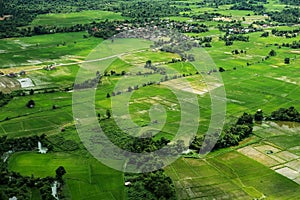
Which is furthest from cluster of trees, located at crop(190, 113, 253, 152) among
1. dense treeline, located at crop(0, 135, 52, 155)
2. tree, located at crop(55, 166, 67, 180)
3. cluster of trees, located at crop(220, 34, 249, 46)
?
cluster of trees, located at crop(220, 34, 249, 46)

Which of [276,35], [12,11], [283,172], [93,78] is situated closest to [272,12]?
[276,35]

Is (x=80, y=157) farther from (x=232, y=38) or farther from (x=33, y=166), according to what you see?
(x=232, y=38)

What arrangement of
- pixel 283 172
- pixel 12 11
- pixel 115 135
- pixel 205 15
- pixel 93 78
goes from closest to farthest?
pixel 283 172 → pixel 115 135 → pixel 93 78 → pixel 12 11 → pixel 205 15

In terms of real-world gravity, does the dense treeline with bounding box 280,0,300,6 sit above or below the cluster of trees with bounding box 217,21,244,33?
above

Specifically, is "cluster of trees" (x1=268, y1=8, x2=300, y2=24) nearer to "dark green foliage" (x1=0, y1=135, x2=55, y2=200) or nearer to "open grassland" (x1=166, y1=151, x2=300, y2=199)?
"open grassland" (x1=166, y1=151, x2=300, y2=199)

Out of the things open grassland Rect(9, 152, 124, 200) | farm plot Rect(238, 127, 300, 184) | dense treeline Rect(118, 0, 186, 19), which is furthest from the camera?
dense treeline Rect(118, 0, 186, 19)
